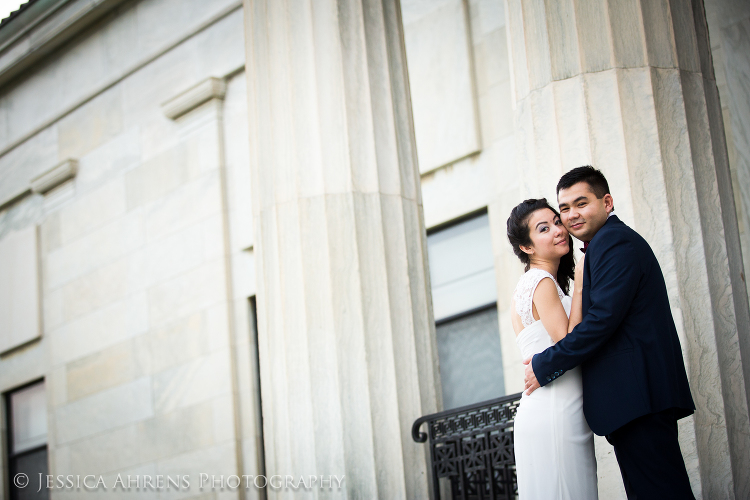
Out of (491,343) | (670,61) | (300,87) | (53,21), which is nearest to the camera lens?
(670,61)

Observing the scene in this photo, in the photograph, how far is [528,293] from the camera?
479cm

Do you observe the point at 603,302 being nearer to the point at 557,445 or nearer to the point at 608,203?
the point at 608,203

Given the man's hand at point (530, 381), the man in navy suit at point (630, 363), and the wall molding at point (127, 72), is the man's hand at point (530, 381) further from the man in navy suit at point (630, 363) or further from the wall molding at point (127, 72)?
the wall molding at point (127, 72)

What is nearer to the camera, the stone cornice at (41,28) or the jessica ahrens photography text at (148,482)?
the jessica ahrens photography text at (148,482)

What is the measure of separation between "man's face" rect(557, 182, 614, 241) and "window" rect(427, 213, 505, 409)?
17.1 feet

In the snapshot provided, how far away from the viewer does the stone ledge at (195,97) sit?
1235 centimetres

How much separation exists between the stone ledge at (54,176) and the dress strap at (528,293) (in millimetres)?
11327

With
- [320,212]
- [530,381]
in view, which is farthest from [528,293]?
[320,212]

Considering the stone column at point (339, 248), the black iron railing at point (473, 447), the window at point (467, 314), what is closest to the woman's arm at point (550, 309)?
the black iron railing at point (473, 447)

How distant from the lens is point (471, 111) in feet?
32.7

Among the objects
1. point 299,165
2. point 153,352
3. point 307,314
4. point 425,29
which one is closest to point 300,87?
point 299,165

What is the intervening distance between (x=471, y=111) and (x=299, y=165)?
347cm

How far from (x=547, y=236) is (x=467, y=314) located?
521cm

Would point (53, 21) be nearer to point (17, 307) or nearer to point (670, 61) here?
point (17, 307)
